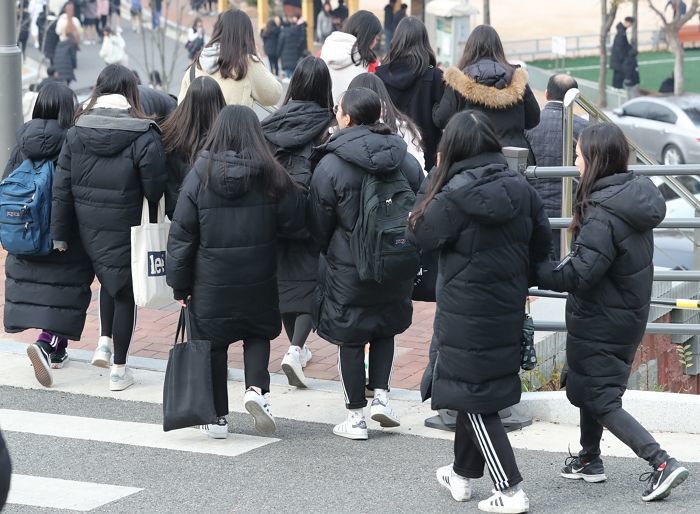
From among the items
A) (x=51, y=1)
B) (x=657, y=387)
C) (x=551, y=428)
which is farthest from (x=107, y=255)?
(x=51, y=1)

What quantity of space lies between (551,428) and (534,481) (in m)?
0.82

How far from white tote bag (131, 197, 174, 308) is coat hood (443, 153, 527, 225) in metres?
2.25

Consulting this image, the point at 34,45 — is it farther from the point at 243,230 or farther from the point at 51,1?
the point at 243,230

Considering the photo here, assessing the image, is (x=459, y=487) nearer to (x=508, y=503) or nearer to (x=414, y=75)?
(x=508, y=503)

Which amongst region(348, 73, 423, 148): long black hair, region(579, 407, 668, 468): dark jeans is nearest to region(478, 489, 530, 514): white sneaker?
region(579, 407, 668, 468): dark jeans

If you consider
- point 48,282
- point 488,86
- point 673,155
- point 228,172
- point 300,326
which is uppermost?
point 488,86

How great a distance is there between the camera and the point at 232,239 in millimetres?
6141

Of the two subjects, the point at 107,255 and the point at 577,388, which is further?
the point at 107,255

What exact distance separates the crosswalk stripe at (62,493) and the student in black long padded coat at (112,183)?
151cm

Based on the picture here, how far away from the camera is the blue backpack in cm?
718

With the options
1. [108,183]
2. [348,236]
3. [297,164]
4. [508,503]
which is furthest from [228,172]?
[508,503]

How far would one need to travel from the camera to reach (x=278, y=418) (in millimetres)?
6723

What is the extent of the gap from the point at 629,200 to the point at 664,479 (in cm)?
116

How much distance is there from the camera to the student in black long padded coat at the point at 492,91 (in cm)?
807
